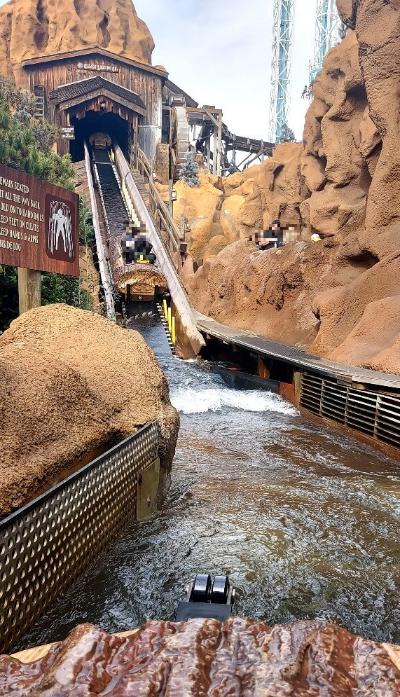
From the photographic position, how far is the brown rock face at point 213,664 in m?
1.02

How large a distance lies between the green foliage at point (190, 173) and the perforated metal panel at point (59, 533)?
3059 centimetres

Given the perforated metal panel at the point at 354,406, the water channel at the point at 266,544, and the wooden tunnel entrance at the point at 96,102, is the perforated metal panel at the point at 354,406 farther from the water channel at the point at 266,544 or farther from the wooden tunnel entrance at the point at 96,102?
the wooden tunnel entrance at the point at 96,102

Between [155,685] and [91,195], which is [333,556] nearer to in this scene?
[155,685]

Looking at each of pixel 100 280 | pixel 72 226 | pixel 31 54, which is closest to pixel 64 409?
pixel 72 226

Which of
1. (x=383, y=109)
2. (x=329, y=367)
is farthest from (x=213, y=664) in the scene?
(x=383, y=109)

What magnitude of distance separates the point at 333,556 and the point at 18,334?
110 inches

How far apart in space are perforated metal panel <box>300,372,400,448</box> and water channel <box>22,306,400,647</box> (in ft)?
1.37

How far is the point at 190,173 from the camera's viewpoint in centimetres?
3272

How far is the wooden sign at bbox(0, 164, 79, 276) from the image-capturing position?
18.5 ft

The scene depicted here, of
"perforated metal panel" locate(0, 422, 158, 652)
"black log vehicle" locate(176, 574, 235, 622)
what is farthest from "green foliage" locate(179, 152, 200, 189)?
"black log vehicle" locate(176, 574, 235, 622)

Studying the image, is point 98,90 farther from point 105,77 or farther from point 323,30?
point 323,30

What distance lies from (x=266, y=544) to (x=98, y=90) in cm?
3162

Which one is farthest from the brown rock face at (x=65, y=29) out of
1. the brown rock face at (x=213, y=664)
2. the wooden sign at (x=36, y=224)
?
the brown rock face at (x=213, y=664)

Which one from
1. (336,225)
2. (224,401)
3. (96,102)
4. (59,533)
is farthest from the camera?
(96,102)
